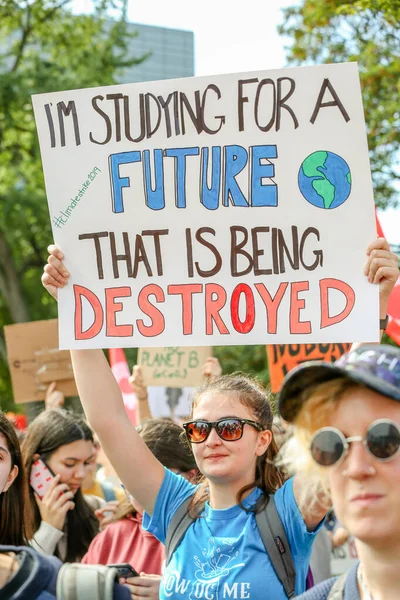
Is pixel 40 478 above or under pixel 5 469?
under

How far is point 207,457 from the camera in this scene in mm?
2812

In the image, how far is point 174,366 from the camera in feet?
24.3

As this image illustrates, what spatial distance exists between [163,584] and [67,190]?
1.44 metres

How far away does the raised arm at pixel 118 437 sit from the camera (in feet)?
9.52

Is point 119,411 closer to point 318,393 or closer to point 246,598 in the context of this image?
point 246,598

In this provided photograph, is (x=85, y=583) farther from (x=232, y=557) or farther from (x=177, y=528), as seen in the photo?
(x=177, y=528)

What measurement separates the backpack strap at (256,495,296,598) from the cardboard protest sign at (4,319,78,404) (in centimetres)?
444

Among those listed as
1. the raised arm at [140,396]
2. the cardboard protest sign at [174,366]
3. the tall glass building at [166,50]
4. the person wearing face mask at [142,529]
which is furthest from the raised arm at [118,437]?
the tall glass building at [166,50]

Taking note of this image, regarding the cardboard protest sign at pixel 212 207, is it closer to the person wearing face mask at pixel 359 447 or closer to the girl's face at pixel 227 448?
the girl's face at pixel 227 448

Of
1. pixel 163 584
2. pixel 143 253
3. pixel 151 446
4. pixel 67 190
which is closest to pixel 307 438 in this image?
pixel 163 584

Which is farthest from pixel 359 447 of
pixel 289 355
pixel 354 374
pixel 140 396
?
pixel 289 355

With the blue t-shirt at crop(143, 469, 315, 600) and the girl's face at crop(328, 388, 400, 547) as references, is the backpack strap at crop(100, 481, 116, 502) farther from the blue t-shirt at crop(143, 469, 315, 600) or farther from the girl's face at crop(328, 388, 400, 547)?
the girl's face at crop(328, 388, 400, 547)

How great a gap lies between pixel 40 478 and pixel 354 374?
111 inches

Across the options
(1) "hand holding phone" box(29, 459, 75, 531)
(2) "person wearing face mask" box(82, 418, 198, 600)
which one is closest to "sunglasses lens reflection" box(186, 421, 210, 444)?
(2) "person wearing face mask" box(82, 418, 198, 600)
